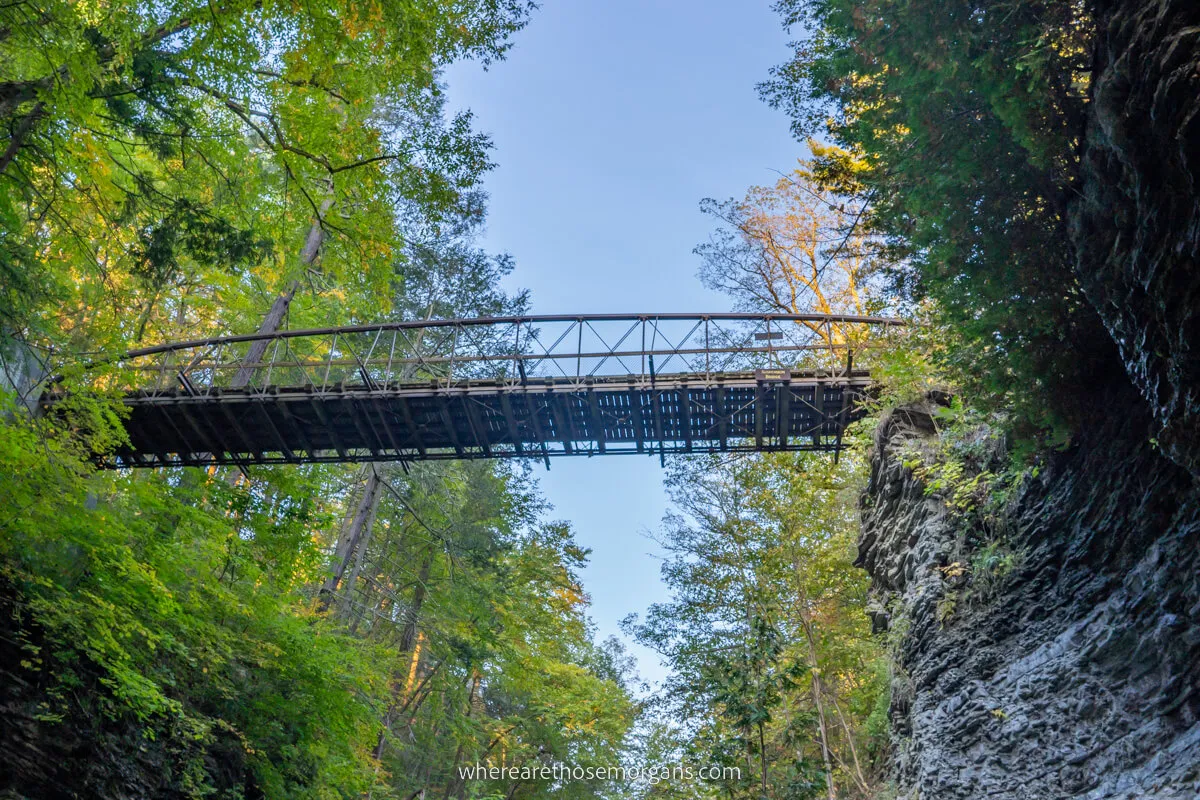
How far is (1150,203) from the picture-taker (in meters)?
3.56

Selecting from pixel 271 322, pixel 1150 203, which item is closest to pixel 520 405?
pixel 271 322

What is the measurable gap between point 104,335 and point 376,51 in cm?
357

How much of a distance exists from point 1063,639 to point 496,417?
21.6 feet

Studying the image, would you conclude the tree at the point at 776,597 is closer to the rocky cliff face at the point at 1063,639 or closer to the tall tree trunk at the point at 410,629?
the rocky cliff face at the point at 1063,639

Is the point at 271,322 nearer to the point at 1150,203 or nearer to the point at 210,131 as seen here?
the point at 210,131

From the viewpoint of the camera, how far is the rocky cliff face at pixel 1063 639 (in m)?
4.15

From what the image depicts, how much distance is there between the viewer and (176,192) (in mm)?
7852

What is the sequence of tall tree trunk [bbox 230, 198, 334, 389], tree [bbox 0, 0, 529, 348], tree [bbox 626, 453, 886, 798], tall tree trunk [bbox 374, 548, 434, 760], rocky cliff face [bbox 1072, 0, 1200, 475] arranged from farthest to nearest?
tall tree trunk [bbox 374, 548, 434, 760] → tree [bbox 626, 453, 886, 798] → tall tree trunk [bbox 230, 198, 334, 389] → tree [bbox 0, 0, 529, 348] → rocky cliff face [bbox 1072, 0, 1200, 475]

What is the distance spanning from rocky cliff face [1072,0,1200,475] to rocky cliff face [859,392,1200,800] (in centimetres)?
79

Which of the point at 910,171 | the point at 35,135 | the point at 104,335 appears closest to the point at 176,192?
the point at 104,335

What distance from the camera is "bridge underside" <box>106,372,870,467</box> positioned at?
9.39 metres

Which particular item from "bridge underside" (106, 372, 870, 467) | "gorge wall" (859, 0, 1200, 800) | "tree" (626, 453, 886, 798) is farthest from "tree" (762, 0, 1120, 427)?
"tree" (626, 453, 886, 798)

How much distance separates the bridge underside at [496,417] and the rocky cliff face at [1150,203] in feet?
17.4

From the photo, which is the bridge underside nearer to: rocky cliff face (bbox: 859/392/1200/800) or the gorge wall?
rocky cliff face (bbox: 859/392/1200/800)
